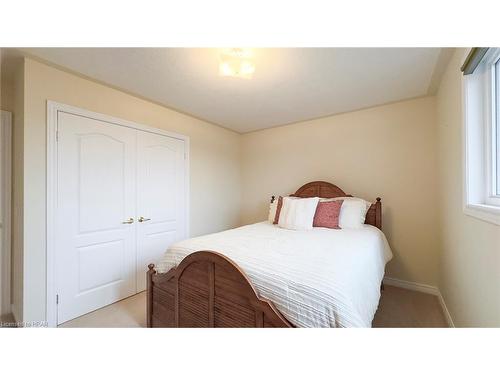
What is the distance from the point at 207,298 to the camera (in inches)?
52.9

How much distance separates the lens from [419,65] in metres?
1.76

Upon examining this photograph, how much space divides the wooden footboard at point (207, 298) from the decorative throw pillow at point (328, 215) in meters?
1.47

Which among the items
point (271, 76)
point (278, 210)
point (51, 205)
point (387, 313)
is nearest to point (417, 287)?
point (387, 313)

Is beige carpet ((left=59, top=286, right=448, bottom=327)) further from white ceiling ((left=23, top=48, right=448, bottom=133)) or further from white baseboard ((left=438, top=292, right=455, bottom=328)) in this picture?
white ceiling ((left=23, top=48, right=448, bottom=133))

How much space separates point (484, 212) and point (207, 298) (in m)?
1.57

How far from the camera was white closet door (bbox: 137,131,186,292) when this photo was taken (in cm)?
242

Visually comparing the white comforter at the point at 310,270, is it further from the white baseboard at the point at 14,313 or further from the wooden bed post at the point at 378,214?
the white baseboard at the point at 14,313

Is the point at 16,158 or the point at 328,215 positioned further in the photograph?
the point at 328,215

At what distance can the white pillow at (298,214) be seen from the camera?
2.31m

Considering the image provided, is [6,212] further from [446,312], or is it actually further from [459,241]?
[446,312]

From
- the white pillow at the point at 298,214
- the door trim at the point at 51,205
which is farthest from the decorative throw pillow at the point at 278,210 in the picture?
the door trim at the point at 51,205
